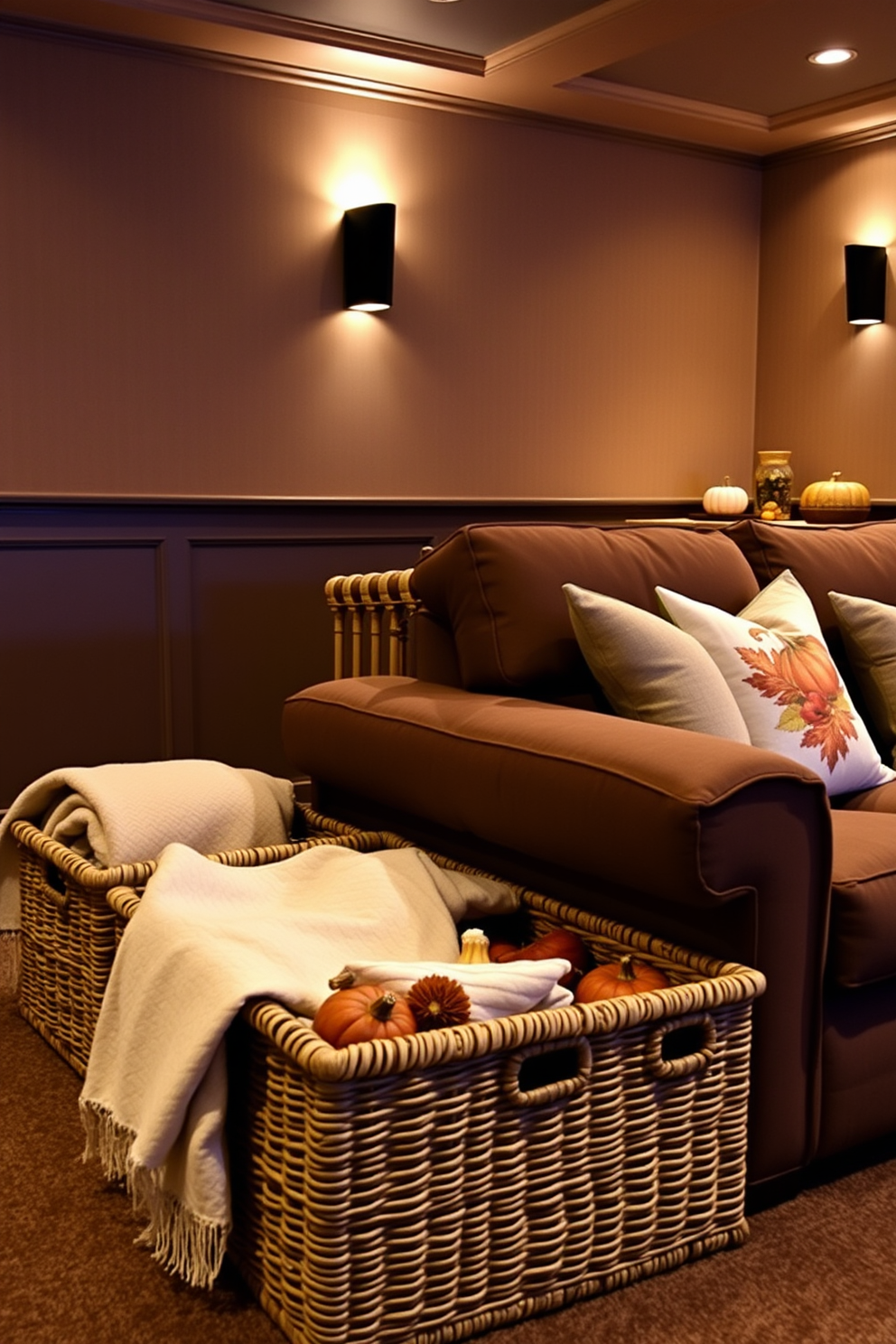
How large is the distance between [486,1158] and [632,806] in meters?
0.48

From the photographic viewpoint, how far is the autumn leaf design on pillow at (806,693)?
7.64 ft

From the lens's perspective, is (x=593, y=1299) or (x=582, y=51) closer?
(x=593, y=1299)

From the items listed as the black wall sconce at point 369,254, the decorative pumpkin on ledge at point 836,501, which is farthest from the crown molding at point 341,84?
the decorative pumpkin on ledge at point 836,501

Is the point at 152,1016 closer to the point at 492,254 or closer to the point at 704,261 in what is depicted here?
the point at 492,254

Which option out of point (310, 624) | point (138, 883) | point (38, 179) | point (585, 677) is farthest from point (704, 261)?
point (138, 883)

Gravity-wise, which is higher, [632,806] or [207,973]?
[632,806]

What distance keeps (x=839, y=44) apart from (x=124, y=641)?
111 inches

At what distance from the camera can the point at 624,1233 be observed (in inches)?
68.4

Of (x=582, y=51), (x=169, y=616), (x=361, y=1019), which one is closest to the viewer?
(x=361, y=1019)

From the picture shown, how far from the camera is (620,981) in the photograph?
5.96 feet

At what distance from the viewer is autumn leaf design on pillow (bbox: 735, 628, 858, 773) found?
2330 millimetres

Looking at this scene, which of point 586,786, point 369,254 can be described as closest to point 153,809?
point 586,786

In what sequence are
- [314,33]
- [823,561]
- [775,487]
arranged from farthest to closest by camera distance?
1. [775,487]
2. [314,33]
3. [823,561]

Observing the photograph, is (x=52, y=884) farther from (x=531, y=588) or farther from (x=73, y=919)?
(x=531, y=588)
